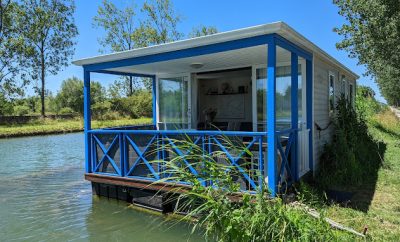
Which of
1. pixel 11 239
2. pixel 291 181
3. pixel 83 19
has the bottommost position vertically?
pixel 11 239

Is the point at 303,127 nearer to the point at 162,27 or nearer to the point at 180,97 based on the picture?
the point at 180,97

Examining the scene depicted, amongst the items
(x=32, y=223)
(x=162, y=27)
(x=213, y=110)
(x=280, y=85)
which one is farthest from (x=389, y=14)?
(x=162, y=27)

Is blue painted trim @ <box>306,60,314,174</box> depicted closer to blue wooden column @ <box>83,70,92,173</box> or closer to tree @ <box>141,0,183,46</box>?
blue wooden column @ <box>83,70,92,173</box>

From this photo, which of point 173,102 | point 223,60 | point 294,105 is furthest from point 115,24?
point 294,105

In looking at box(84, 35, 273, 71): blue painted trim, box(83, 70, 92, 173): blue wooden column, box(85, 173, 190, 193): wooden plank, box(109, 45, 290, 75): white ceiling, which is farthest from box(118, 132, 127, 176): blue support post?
box(109, 45, 290, 75): white ceiling

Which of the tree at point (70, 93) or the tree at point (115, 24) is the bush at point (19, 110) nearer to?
the tree at point (115, 24)

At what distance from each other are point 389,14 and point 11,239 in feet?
28.7

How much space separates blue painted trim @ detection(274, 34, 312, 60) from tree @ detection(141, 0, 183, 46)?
22.6m

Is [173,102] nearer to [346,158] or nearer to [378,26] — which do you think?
[346,158]

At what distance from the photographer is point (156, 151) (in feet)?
19.2

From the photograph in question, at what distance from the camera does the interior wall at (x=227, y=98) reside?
883 centimetres

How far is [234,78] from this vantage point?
359 inches

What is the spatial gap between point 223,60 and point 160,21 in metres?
22.7

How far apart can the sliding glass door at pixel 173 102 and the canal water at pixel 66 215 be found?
2.51 m
